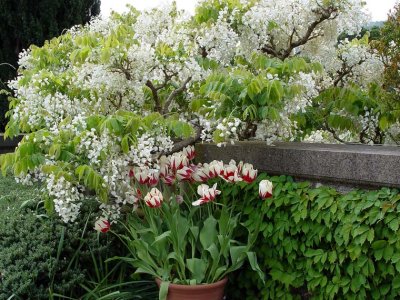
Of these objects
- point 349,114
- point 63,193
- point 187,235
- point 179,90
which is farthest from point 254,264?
point 349,114

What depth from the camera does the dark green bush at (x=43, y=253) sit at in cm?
361

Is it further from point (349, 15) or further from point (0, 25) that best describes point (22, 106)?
point (0, 25)

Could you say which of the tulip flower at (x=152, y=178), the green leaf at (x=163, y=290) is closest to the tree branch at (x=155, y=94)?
the tulip flower at (x=152, y=178)

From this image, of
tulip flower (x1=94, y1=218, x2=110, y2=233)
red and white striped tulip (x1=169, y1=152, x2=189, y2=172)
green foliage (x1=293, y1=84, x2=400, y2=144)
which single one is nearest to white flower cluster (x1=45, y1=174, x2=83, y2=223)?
tulip flower (x1=94, y1=218, x2=110, y2=233)

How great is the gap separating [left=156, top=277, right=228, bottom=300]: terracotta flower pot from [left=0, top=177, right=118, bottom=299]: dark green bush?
0.70 m

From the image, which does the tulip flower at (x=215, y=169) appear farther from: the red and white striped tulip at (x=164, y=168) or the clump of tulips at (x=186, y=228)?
Answer: the red and white striped tulip at (x=164, y=168)

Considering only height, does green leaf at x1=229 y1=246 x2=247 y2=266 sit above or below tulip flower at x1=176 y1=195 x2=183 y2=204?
below

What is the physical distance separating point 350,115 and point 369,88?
0.31 metres

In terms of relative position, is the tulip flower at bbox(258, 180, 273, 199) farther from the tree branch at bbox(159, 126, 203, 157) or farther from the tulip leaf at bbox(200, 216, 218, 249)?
the tree branch at bbox(159, 126, 203, 157)

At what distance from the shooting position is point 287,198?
3754mm

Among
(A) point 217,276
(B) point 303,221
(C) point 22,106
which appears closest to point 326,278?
(B) point 303,221

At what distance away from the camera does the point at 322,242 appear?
362cm

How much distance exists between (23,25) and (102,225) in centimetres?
590

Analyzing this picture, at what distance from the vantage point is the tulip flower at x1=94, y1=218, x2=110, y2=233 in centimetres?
384
